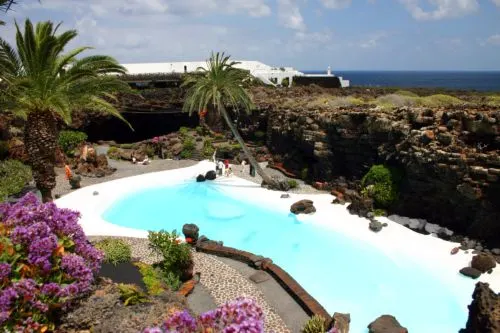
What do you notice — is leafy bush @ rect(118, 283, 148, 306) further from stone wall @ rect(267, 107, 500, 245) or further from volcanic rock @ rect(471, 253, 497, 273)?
stone wall @ rect(267, 107, 500, 245)

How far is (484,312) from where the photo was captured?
9.24 meters

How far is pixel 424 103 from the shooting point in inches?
1101

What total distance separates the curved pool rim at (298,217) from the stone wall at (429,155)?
67.0 inches

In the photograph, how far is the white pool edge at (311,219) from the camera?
54.4 ft

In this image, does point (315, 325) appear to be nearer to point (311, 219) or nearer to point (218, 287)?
point (218, 287)

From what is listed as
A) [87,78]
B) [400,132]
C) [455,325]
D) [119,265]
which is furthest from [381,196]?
[87,78]

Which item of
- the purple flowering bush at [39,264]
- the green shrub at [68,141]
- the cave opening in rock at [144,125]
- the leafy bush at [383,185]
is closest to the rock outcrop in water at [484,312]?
the purple flowering bush at [39,264]

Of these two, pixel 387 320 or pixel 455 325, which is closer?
pixel 387 320

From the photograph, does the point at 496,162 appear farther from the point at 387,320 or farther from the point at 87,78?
the point at 87,78

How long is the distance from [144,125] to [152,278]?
34651 mm

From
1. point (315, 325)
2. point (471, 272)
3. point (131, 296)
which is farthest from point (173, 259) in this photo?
point (471, 272)

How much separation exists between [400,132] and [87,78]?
15.7 metres

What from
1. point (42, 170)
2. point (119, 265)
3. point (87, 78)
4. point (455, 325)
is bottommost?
point (455, 325)

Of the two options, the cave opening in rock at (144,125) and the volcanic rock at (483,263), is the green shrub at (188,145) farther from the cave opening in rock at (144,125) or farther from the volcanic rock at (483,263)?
the volcanic rock at (483,263)
